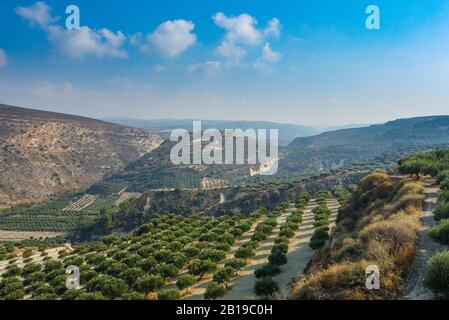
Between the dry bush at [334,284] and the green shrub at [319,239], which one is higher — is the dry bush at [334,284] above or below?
above

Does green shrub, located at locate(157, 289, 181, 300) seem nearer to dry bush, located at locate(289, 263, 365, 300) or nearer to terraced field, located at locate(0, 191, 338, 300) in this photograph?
terraced field, located at locate(0, 191, 338, 300)

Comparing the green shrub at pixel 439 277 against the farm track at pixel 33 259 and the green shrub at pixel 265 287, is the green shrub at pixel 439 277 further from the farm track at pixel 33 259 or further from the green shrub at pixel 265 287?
the farm track at pixel 33 259

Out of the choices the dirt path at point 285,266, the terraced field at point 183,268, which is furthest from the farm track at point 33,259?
the dirt path at point 285,266

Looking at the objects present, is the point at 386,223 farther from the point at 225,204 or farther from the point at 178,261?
the point at 225,204

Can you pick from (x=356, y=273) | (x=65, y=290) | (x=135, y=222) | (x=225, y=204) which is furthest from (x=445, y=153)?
(x=135, y=222)

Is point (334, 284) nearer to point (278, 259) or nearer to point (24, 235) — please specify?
point (278, 259)

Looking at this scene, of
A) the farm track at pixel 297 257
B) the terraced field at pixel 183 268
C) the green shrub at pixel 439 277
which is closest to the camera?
the green shrub at pixel 439 277

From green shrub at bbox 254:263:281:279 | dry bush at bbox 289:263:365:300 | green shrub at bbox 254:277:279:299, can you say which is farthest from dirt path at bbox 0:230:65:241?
dry bush at bbox 289:263:365:300
